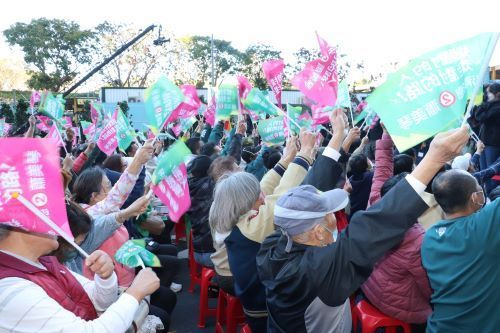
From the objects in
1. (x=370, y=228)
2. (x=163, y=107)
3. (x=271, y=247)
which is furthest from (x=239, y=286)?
(x=163, y=107)

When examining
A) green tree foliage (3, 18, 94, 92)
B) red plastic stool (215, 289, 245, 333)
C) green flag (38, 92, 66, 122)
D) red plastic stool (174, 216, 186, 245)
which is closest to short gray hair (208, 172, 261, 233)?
red plastic stool (215, 289, 245, 333)

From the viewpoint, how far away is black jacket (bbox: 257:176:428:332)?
5.05ft

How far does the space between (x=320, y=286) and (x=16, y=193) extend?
46.9 inches

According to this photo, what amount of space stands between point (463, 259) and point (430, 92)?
2.62 feet

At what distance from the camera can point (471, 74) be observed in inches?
75.4

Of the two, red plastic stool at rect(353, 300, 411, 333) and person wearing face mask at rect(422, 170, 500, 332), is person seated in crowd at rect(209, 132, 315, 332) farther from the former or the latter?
person wearing face mask at rect(422, 170, 500, 332)

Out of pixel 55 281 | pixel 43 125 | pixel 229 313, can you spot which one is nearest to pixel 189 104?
pixel 229 313

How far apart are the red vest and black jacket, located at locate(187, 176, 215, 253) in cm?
224

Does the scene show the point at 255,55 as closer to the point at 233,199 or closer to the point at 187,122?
the point at 187,122

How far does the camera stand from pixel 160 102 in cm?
403

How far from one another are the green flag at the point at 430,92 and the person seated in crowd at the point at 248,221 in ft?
3.34

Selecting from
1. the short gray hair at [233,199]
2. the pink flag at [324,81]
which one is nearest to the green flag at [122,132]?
the pink flag at [324,81]

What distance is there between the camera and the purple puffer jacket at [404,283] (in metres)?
2.58

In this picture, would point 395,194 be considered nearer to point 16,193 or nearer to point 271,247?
point 271,247
